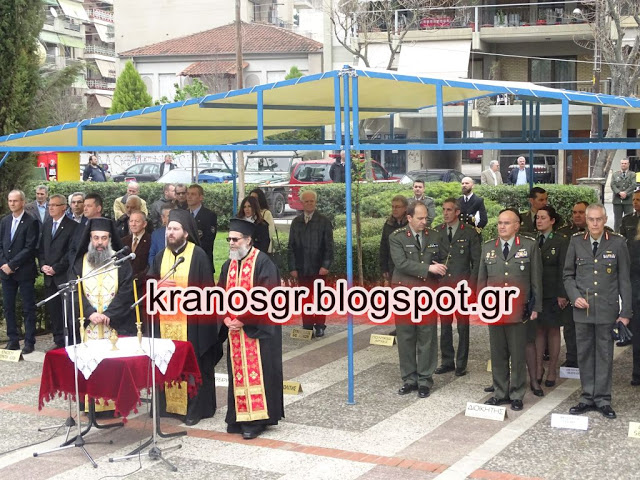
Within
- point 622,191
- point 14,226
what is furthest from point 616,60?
point 14,226

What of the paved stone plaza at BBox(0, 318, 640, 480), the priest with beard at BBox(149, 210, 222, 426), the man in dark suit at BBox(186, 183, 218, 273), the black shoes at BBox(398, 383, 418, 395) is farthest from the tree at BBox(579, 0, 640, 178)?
the priest with beard at BBox(149, 210, 222, 426)

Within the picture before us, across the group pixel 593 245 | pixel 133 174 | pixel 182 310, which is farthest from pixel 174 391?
pixel 133 174

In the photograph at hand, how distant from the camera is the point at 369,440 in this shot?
7.46 meters

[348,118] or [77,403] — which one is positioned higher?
[348,118]

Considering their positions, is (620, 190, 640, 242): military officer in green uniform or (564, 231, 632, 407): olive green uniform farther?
(620, 190, 640, 242): military officer in green uniform

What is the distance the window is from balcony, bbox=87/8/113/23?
46.1 metres

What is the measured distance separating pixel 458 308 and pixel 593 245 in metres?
1.84

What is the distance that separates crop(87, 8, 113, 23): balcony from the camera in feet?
245

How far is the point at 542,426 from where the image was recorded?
25.4ft

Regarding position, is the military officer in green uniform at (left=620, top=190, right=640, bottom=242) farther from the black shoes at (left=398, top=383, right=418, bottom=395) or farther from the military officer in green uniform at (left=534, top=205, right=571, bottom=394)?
the black shoes at (left=398, top=383, right=418, bottom=395)

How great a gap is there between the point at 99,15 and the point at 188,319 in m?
72.3

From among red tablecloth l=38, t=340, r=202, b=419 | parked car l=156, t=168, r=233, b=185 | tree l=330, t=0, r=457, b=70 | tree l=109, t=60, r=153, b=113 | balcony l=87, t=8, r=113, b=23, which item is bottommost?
red tablecloth l=38, t=340, r=202, b=419

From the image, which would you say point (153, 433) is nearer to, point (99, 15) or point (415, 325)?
point (415, 325)

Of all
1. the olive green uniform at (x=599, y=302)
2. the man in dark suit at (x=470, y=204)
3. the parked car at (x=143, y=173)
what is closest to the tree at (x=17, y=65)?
the man in dark suit at (x=470, y=204)
